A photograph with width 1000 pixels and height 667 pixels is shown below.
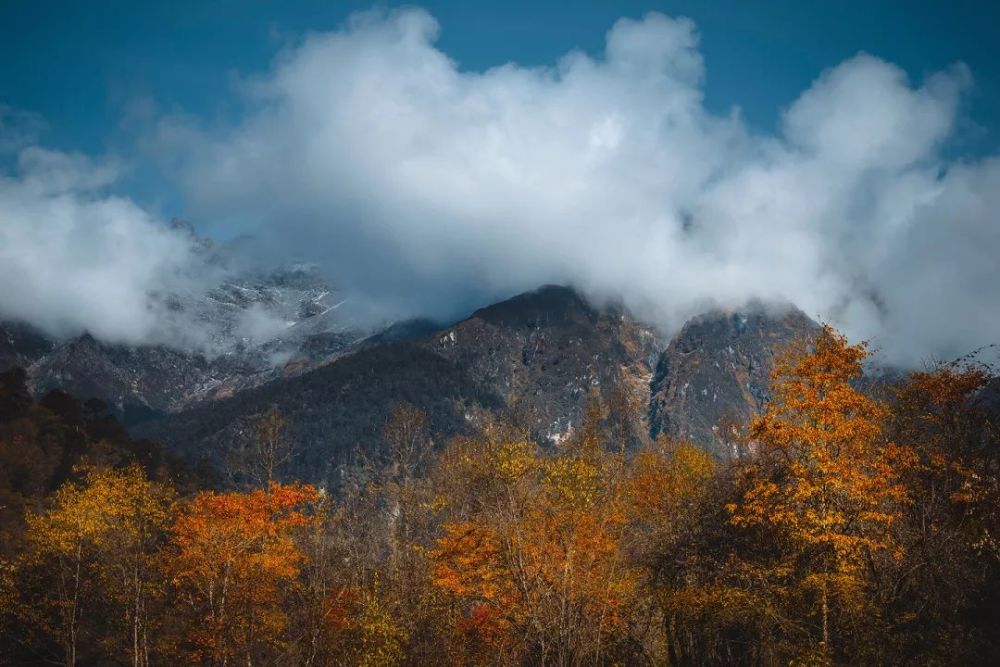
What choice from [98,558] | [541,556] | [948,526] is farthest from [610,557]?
[98,558]

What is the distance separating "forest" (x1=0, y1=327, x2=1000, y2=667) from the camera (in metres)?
22.5

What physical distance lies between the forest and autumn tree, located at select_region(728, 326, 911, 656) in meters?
0.10

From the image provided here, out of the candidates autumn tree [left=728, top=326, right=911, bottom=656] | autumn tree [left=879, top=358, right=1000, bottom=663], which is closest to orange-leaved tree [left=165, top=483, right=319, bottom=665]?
autumn tree [left=728, top=326, right=911, bottom=656]

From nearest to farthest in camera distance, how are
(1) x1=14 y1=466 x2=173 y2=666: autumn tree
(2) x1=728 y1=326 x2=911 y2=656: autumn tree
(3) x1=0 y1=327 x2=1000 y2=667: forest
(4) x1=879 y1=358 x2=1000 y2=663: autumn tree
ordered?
(4) x1=879 y1=358 x2=1000 y2=663: autumn tree, (3) x1=0 y1=327 x2=1000 y2=667: forest, (2) x1=728 y1=326 x2=911 y2=656: autumn tree, (1) x1=14 y1=466 x2=173 y2=666: autumn tree

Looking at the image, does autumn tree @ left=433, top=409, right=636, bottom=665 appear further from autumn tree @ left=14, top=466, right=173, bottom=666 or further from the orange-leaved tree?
autumn tree @ left=14, top=466, right=173, bottom=666

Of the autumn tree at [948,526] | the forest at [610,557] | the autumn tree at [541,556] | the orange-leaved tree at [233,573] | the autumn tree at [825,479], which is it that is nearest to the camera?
the autumn tree at [948,526]

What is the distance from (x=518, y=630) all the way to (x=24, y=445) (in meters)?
57.3

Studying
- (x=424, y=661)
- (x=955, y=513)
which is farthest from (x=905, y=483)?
(x=424, y=661)

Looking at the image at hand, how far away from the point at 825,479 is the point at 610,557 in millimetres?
9393

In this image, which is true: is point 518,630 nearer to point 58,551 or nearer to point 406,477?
point 406,477

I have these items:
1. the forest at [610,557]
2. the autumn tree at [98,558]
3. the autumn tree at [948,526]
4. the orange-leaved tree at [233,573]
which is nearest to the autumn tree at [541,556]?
the forest at [610,557]

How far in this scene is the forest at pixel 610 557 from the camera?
22.5m

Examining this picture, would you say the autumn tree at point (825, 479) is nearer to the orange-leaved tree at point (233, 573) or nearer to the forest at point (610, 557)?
the forest at point (610, 557)

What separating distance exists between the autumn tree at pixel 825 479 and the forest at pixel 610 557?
0.34ft
